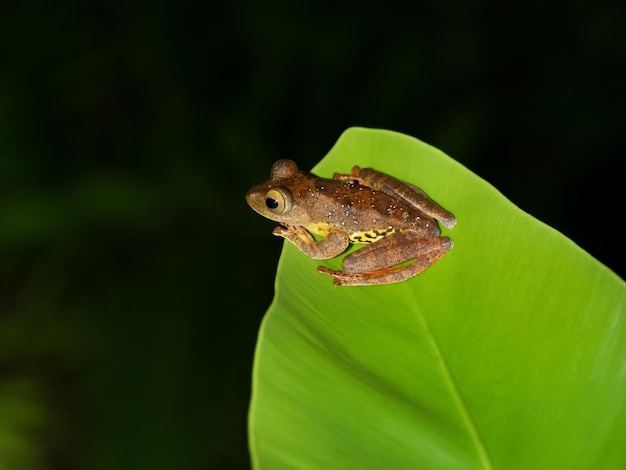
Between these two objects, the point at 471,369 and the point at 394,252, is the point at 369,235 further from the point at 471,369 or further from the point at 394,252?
the point at 471,369

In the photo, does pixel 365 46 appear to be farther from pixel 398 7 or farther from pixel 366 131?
pixel 366 131

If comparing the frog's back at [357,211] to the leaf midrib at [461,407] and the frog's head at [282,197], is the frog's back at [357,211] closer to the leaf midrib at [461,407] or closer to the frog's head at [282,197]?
the frog's head at [282,197]

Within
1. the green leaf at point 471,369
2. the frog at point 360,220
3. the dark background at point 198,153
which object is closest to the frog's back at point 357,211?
the frog at point 360,220

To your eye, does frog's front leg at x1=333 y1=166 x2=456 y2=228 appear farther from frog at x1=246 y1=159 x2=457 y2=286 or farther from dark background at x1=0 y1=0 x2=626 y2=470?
dark background at x1=0 y1=0 x2=626 y2=470

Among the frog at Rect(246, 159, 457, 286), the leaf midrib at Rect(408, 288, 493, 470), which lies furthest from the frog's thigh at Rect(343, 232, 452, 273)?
the leaf midrib at Rect(408, 288, 493, 470)

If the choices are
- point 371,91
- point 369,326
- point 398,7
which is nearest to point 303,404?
point 369,326
